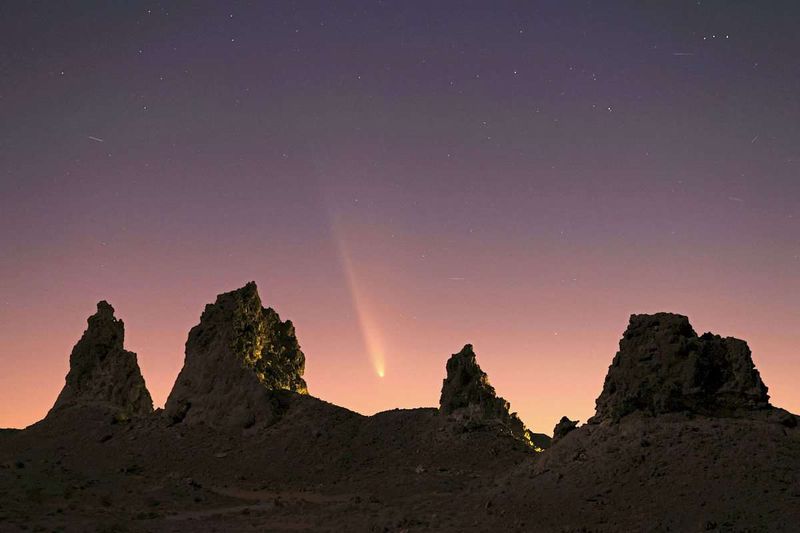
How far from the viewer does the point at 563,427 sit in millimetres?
35750

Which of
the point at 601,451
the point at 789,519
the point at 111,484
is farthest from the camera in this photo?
the point at 111,484

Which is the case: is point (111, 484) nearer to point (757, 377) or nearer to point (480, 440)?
point (480, 440)

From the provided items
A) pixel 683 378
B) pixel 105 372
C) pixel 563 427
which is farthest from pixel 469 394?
pixel 105 372

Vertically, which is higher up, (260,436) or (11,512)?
(260,436)

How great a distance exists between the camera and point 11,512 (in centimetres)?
3169

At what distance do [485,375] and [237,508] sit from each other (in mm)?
25721

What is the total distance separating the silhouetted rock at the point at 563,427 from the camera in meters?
35.5

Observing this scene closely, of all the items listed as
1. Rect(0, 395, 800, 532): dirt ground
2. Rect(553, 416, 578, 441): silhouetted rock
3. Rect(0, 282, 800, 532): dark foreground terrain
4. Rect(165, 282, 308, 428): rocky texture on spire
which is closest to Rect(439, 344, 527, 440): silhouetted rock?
Rect(0, 282, 800, 532): dark foreground terrain

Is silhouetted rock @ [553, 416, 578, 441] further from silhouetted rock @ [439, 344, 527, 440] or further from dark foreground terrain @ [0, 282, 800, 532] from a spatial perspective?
silhouetted rock @ [439, 344, 527, 440]

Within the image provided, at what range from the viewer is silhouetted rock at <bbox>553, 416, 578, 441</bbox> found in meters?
35.5

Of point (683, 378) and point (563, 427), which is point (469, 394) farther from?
point (683, 378)

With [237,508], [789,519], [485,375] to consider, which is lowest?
[789,519]

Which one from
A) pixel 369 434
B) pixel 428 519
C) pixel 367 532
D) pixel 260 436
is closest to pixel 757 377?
pixel 428 519

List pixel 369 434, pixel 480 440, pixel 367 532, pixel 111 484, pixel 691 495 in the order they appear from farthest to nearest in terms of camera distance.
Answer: pixel 369 434
pixel 480 440
pixel 111 484
pixel 367 532
pixel 691 495
